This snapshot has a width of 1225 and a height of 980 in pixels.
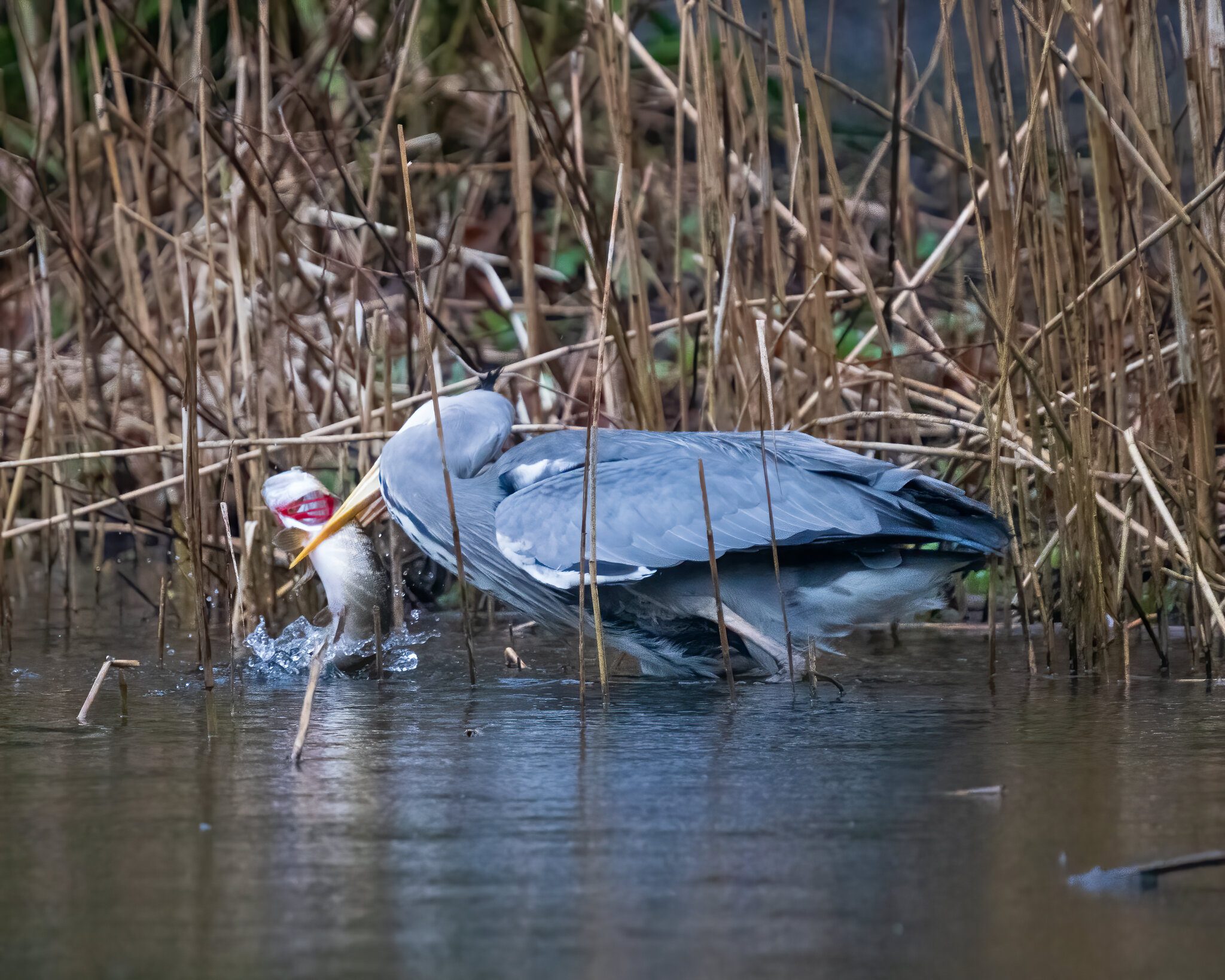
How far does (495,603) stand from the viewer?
19.2 feet

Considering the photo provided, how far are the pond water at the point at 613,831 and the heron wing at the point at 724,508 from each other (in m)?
0.33

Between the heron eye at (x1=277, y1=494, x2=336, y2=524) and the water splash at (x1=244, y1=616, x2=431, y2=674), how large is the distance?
0.27m

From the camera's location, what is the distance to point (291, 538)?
4.68 m

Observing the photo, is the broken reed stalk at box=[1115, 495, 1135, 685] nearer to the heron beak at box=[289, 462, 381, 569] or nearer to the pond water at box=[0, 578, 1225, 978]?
the pond water at box=[0, 578, 1225, 978]

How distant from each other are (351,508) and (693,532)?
1.06 m

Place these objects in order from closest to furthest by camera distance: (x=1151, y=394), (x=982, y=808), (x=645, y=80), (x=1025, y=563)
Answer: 1. (x=982, y=808)
2. (x=1025, y=563)
3. (x=1151, y=394)
4. (x=645, y=80)

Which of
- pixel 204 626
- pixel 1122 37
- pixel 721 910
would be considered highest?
pixel 1122 37

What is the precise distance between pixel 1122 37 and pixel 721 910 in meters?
2.82

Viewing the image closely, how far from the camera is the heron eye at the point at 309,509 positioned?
474 centimetres

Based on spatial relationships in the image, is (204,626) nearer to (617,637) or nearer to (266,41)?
(617,637)

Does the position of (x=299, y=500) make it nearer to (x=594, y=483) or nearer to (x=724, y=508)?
(x=724, y=508)

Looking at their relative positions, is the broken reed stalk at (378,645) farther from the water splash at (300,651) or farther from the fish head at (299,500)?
the fish head at (299,500)

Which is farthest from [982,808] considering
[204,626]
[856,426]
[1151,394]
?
[856,426]

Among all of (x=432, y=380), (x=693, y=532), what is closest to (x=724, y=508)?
(x=693, y=532)
